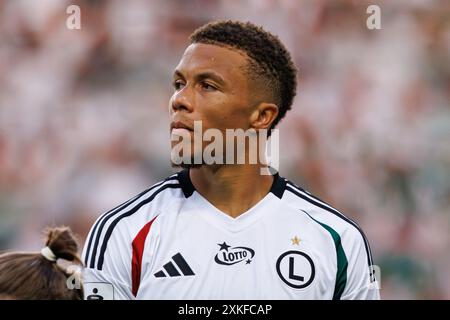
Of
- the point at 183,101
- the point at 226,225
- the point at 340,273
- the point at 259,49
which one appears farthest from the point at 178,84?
the point at 340,273

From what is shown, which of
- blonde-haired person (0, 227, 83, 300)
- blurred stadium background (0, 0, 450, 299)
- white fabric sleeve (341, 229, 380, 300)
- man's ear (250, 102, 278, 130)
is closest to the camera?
blonde-haired person (0, 227, 83, 300)

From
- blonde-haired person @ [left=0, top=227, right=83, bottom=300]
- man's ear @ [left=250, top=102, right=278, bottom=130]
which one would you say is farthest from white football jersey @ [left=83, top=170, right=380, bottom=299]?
blonde-haired person @ [left=0, top=227, right=83, bottom=300]

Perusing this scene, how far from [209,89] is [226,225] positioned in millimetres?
505

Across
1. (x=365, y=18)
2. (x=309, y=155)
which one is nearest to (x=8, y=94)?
(x=309, y=155)

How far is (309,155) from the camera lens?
16.1ft

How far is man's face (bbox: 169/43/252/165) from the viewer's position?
2566 millimetres

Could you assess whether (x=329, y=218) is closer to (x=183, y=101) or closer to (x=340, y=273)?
(x=340, y=273)

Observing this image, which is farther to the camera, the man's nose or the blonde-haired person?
the man's nose

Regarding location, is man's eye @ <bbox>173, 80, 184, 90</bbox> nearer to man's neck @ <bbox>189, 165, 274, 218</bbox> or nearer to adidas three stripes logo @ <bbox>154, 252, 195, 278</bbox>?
man's neck @ <bbox>189, 165, 274, 218</bbox>

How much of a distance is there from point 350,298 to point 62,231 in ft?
3.43

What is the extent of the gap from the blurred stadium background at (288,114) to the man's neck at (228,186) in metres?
2.16

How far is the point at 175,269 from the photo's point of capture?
2506 mm
